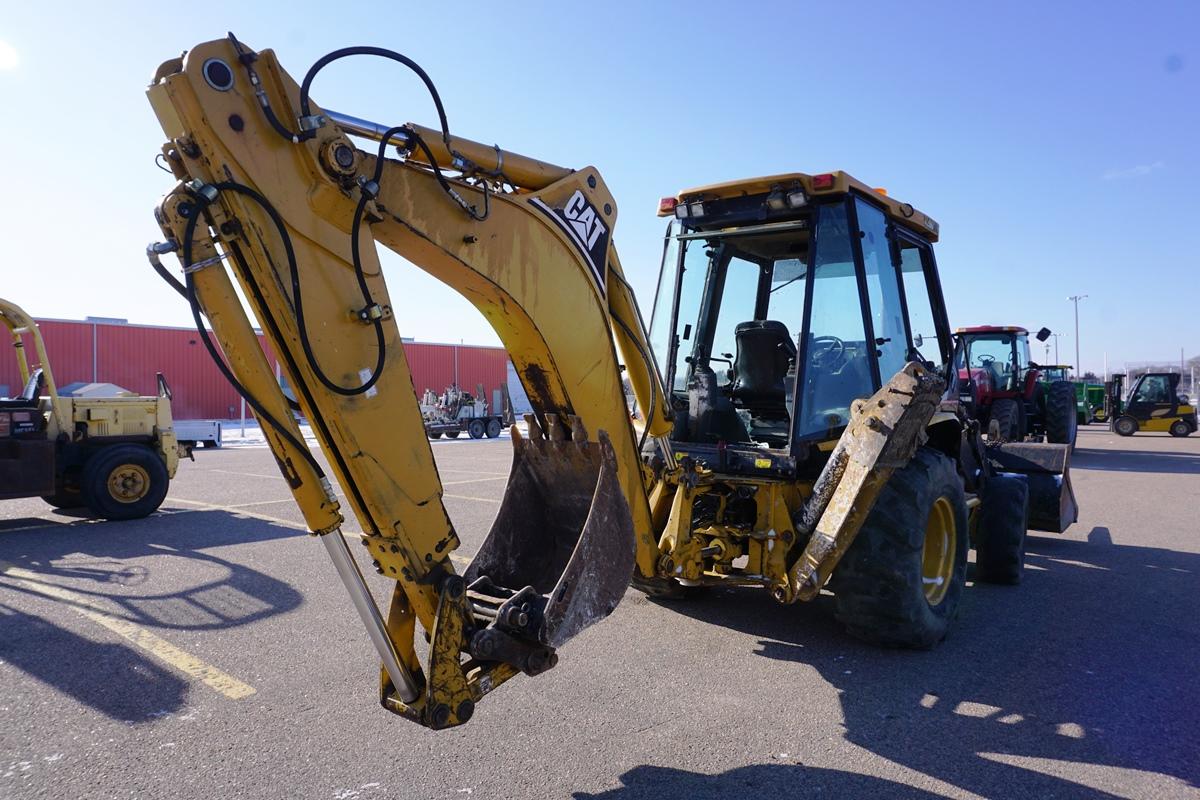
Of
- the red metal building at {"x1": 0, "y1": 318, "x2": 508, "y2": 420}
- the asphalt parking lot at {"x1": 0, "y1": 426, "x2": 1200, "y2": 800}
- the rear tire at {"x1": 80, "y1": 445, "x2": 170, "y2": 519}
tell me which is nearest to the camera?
the asphalt parking lot at {"x1": 0, "y1": 426, "x2": 1200, "y2": 800}

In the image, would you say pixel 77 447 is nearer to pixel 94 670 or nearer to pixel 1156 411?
pixel 94 670

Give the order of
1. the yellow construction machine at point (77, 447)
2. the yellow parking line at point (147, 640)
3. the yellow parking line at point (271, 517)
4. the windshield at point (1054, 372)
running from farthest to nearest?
the windshield at point (1054, 372), the yellow construction machine at point (77, 447), the yellow parking line at point (271, 517), the yellow parking line at point (147, 640)

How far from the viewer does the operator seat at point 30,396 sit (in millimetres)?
9191

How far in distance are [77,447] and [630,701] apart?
8484mm

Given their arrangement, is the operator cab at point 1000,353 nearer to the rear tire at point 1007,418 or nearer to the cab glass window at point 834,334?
the rear tire at point 1007,418

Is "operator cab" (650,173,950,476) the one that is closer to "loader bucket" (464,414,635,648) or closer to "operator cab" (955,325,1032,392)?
"loader bucket" (464,414,635,648)

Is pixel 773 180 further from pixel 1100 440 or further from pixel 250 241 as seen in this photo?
pixel 1100 440

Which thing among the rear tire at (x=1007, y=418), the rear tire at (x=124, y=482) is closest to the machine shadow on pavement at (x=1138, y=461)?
the rear tire at (x=1007, y=418)

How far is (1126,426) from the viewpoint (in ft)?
82.0

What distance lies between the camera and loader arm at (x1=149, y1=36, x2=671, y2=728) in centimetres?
258

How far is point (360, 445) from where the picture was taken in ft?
9.07

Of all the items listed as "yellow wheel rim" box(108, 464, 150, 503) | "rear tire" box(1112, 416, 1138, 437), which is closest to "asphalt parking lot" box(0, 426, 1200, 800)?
"yellow wheel rim" box(108, 464, 150, 503)

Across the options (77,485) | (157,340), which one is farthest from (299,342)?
(157,340)

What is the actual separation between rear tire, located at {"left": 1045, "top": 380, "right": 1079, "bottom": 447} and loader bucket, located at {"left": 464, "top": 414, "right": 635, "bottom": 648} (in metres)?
15.6
